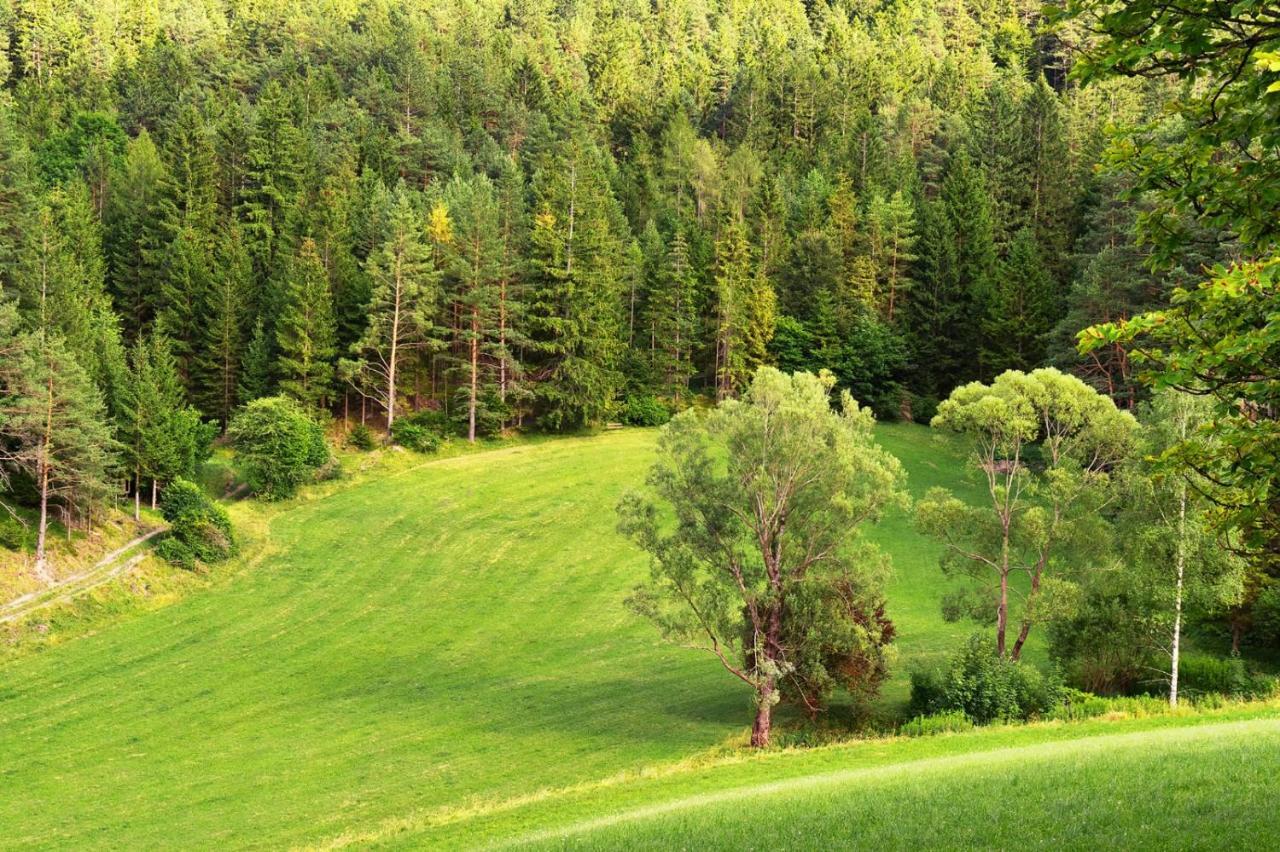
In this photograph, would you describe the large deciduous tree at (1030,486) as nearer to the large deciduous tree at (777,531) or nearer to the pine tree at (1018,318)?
the large deciduous tree at (777,531)

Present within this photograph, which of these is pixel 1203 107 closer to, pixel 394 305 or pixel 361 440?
pixel 361 440

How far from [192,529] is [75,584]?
20.1 ft

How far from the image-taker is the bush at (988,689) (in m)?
32.5

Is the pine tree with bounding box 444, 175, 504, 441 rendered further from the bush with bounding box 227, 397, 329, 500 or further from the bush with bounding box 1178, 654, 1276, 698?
the bush with bounding box 1178, 654, 1276, 698

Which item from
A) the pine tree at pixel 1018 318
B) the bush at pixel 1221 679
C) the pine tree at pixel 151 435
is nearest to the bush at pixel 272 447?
the pine tree at pixel 151 435

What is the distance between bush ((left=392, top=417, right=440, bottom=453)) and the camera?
68.3 m

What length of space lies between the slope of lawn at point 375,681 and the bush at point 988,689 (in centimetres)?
505

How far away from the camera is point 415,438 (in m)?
68.4

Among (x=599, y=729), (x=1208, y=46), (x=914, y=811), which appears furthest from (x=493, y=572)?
(x=1208, y=46)

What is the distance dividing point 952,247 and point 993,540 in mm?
55710

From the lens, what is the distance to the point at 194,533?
51.5 metres

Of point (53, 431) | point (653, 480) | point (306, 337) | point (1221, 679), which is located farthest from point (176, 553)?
point (1221, 679)

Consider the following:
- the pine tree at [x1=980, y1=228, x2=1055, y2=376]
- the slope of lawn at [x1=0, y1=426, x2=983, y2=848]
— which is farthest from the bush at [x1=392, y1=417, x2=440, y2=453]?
the pine tree at [x1=980, y1=228, x2=1055, y2=376]

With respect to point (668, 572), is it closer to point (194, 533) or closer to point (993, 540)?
point (993, 540)
